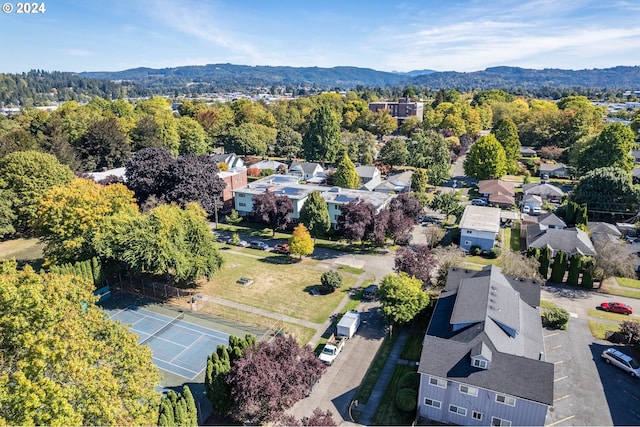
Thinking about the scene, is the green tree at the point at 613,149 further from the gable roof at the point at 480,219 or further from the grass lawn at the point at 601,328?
the grass lawn at the point at 601,328

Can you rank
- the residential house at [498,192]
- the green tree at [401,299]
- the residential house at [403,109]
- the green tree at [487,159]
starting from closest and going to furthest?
the green tree at [401,299] → the residential house at [498,192] → the green tree at [487,159] → the residential house at [403,109]

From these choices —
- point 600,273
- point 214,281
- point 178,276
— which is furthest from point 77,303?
point 600,273

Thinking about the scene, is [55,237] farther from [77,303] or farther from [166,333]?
[77,303]

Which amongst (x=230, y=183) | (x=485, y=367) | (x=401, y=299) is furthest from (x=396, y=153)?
(x=485, y=367)

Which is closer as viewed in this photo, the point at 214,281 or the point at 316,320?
the point at 316,320

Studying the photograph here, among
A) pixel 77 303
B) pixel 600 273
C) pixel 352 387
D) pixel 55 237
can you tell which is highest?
pixel 77 303

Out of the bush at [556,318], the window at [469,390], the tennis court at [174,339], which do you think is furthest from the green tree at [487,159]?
the tennis court at [174,339]

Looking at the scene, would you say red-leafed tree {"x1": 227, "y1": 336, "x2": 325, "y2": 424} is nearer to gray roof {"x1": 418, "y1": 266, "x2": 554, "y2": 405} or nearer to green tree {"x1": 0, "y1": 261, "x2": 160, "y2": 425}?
green tree {"x1": 0, "y1": 261, "x2": 160, "y2": 425}
